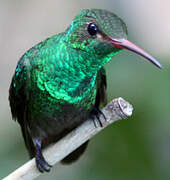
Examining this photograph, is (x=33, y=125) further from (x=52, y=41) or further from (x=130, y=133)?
(x=130, y=133)

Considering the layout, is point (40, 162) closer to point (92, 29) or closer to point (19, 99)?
point (19, 99)

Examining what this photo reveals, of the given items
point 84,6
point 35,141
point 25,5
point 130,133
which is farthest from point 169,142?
point 25,5

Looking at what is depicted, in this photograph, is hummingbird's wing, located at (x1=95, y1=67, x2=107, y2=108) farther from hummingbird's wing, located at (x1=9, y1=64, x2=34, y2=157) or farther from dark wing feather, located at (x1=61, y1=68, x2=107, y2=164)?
hummingbird's wing, located at (x1=9, y1=64, x2=34, y2=157)

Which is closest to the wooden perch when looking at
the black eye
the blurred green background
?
the black eye

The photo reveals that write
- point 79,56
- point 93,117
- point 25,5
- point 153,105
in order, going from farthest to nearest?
point 25,5 < point 153,105 < point 93,117 < point 79,56

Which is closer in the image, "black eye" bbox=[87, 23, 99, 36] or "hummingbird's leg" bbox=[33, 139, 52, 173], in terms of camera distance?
"black eye" bbox=[87, 23, 99, 36]

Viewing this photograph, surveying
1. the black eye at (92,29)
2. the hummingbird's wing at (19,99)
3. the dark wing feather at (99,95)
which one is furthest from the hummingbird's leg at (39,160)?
the black eye at (92,29)

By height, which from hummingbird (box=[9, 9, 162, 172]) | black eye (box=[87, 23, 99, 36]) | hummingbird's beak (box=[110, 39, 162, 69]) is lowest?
hummingbird (box=[9, 9, 162, 172])
